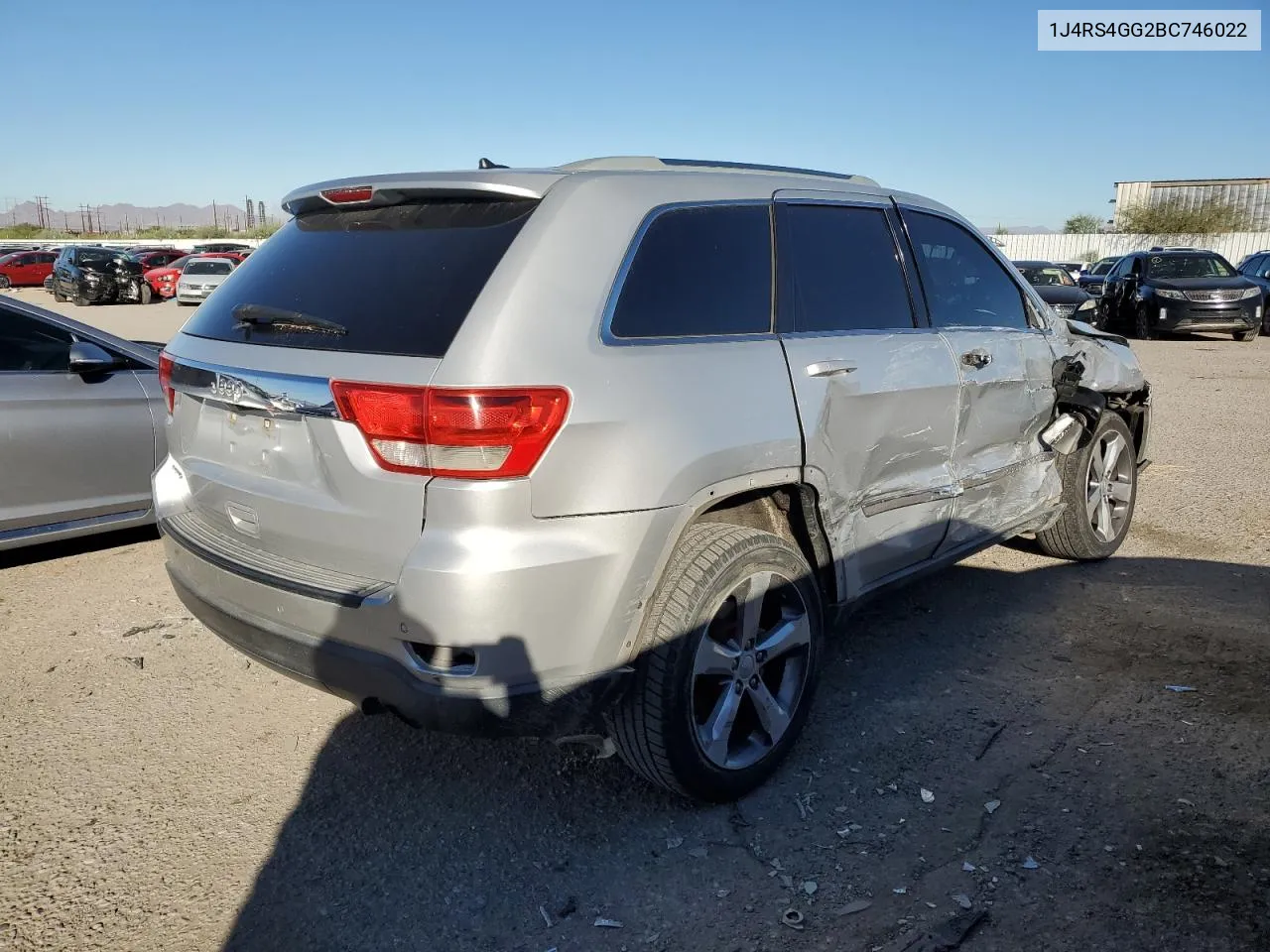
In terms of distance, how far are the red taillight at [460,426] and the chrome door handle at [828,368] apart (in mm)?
998

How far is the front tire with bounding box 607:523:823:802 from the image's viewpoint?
2719 millimetres

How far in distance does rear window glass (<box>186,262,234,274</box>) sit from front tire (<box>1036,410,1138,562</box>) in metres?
25.9

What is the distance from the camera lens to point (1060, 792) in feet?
9.95

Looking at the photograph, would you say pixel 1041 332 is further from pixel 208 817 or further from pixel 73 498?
pixel 73 498

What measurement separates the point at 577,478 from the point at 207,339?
1401 mm

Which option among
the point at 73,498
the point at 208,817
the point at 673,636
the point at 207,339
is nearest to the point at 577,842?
the point at 673,636

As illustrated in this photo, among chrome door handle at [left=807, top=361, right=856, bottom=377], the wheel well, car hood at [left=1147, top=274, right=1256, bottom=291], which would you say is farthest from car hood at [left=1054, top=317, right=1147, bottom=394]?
car hood at [left=1147, top=274, right=1256, bottom=291]

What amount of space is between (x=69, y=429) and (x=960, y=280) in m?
4.43

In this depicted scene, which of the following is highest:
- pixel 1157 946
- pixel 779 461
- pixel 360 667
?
pixel 779 461

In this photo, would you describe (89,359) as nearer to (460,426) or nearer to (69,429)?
(69,429)

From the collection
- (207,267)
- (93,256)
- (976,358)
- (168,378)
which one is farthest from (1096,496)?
(93,256)

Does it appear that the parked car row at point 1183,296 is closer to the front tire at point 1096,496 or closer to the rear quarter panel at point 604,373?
the front tire at point 1096,496

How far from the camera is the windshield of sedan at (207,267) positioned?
26625 millimetres

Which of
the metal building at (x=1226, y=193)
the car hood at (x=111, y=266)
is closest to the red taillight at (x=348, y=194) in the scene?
the car hood at (x=111, y=266)
